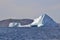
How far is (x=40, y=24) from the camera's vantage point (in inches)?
1056

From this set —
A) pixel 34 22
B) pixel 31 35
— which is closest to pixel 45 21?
pixel 34 22

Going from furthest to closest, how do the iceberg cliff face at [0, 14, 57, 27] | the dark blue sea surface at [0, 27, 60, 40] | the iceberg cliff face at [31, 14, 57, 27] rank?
the iceberg cliff face at [0, 14, 57, 27] → the iceberg cliff face at [31, 14, 57, 27] → the dark blue sea surface at [0, 27, 60, 40]

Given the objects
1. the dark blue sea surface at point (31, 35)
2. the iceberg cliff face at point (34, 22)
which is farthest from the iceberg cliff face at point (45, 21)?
the dark blue sea surface at point (31, 35)

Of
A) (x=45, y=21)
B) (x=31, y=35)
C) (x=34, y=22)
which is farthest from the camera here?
(x=34, y=22)

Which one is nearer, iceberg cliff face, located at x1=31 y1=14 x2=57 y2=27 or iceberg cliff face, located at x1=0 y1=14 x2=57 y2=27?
iceberg cliff face, located at x1=31 y1=14 x2=57 y2=27

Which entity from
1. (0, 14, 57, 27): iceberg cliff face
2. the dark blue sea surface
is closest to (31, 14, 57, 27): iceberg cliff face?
(0, 14, 57, 27): iceberg cliff face

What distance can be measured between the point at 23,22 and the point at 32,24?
288 cm

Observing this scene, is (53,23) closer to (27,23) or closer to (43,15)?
(43,15)

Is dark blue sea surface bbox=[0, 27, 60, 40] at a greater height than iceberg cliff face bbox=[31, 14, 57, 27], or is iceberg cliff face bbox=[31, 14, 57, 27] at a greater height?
iceberg cliff face bbox=[31, 14, 57, 27]

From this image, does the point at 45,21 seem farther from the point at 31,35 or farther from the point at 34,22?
the point at 31,35

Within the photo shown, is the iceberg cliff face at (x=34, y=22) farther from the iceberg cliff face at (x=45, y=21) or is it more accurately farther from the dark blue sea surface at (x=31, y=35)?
the dark blue sea surface at (x=31, y=35)

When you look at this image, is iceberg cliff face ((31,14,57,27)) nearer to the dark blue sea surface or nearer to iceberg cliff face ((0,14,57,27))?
iceberg cliff face ((0,14,57,27))

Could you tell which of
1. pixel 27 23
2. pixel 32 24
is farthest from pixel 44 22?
pixel 27 23

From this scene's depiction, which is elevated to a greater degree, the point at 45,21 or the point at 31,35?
the point at 45,21
